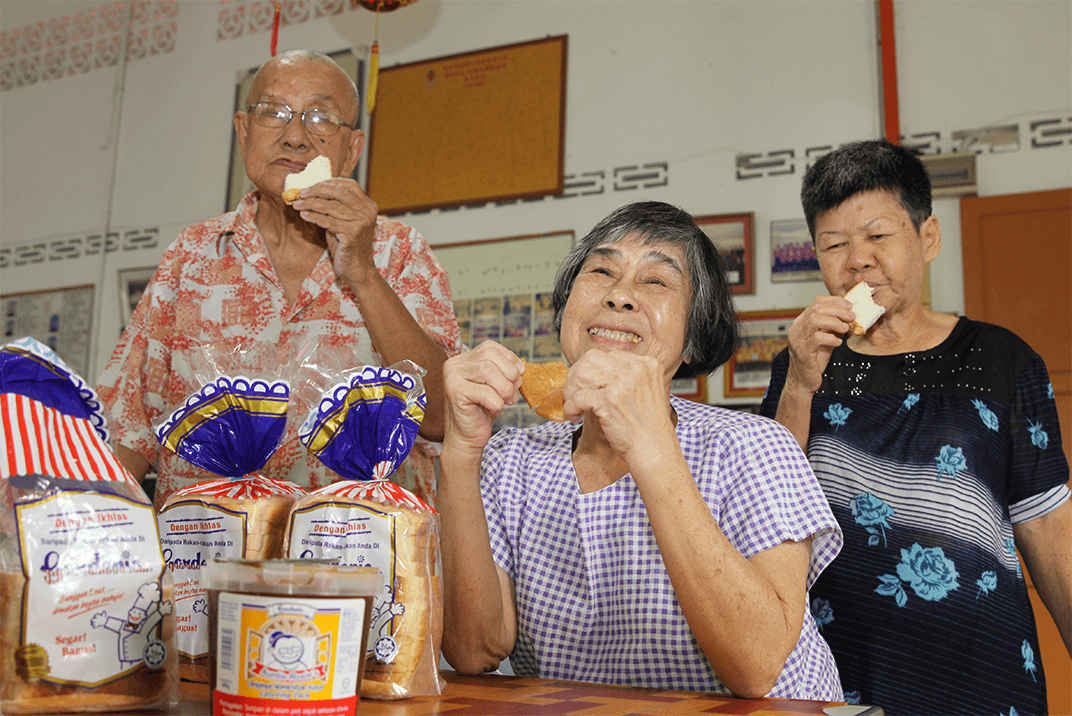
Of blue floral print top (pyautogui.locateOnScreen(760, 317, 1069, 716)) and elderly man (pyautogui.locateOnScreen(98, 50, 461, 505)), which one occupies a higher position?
elderly man (pyautogui.locateOnScreen(98, 50, 461, 505))

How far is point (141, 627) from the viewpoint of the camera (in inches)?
31.5

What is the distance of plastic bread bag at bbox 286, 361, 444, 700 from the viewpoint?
35.7 inches

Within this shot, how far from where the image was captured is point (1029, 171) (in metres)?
3.27

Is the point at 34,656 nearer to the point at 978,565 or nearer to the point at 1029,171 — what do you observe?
the point at 978,565

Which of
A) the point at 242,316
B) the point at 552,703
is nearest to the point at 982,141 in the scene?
the point at 242,316

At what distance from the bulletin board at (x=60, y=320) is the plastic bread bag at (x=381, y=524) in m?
4.33

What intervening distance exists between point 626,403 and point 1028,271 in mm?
2739

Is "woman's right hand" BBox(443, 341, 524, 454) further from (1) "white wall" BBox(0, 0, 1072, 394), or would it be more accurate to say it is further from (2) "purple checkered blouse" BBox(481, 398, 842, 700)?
(1) "white wall" BBox(0, 0, 1072, 394)

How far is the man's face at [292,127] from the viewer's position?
70.0 inches

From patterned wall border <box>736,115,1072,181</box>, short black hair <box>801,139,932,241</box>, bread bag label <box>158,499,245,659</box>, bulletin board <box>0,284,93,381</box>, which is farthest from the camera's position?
bulletin board <box>0,284,93,381</box>

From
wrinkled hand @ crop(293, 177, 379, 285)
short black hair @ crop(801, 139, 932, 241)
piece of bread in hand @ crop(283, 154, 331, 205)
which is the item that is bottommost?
wrinkled hand @ crop(293, 177, 379, 285)

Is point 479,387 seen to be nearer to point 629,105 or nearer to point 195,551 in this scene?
point 195,551

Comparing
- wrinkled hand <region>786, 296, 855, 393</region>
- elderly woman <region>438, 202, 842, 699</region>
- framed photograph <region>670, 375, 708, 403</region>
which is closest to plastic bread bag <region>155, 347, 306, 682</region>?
elderly woman <region>438, 202, 842, 699</region>

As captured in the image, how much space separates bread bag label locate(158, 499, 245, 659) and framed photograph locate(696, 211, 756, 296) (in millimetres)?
2877
